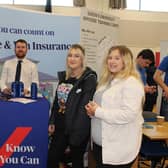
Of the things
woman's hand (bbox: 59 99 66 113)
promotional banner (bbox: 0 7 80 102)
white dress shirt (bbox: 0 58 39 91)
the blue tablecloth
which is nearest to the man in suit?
white dress shirt (bbox: 0 58 39 91)

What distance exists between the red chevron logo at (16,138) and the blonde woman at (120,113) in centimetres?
95

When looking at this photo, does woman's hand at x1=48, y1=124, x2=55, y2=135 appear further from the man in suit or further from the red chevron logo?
the man in suit

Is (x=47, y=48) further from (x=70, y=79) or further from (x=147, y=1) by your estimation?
(x=147, y=1)

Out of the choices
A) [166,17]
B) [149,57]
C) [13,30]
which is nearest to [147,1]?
[166,17]

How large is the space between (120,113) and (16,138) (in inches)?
48.2

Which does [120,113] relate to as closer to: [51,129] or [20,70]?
[51,129]

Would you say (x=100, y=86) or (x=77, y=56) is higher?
(x=77, y=56)

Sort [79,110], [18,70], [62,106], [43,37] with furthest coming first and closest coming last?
[43,37] → [18,70] → [62,106] → [79,110]

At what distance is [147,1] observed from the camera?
973 cm

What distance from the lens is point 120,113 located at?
1982mm

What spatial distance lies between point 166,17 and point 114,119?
330 inches

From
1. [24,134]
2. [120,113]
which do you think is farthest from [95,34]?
[120,113]

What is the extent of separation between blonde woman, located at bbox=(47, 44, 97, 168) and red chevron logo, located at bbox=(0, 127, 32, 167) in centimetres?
23

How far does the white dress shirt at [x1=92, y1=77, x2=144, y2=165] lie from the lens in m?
1.97
